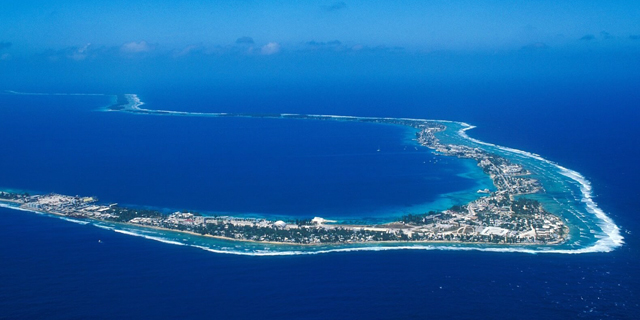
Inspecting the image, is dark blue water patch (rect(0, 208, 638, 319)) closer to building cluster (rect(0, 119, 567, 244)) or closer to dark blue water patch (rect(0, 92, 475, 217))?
building cluster (rect(0, 119, 567, 244))

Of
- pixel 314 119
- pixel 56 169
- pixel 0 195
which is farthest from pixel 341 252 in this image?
pixel 314 119

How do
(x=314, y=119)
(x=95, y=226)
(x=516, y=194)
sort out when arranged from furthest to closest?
(x=314, y=119)
(x=516, y=194)
(x=95, y=226)

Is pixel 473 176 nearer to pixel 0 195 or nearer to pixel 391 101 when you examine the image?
pixel 0 195

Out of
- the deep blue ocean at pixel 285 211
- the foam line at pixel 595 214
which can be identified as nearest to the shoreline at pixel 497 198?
the foam line at pixel 595 214

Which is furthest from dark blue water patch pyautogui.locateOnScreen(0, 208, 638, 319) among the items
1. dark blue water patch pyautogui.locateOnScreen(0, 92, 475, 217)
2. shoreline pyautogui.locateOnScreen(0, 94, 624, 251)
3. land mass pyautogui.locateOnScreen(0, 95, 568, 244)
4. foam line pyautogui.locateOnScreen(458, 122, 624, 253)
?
dark blue water patch pyautogui.locateOnScreen(0, 92, 475, 217)

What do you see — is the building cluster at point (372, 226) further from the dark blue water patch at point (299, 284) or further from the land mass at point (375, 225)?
the dark blue water patch at point (299, 284)

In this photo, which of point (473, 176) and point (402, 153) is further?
point (402, 153)

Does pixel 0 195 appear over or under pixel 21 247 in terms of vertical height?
over

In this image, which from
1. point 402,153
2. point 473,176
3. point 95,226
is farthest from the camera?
→ point 402,153
